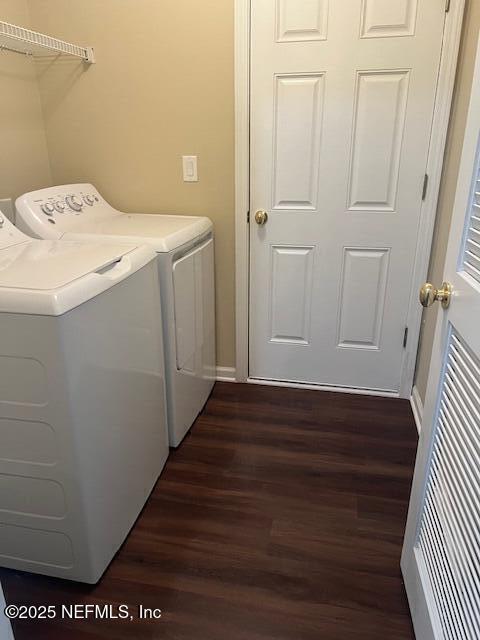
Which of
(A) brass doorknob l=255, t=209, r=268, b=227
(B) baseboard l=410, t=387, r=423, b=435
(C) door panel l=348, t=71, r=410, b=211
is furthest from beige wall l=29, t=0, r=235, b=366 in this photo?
(B) baseboard l=410, t=387, r=423, b=435

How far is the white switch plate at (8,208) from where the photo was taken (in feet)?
6.43

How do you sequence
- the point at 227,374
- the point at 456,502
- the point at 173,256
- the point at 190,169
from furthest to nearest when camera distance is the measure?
the point at 227,374, the point at 190,169, the point at 173,256, the point at 456,502

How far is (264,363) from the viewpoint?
2508mm

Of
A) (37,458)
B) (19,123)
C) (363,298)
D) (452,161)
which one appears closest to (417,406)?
(363,298)

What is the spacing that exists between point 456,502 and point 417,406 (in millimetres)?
1338

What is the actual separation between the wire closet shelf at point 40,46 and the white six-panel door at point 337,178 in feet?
2.69

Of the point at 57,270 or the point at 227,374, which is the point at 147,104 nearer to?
the point at 57,270

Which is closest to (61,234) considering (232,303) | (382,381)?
(232,303)

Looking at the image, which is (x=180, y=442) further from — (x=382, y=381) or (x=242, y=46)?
(x=242, y=46)

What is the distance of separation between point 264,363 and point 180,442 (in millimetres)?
710

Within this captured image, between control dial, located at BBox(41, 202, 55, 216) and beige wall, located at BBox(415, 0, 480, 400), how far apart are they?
5.45ft

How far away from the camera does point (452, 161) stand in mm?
1862

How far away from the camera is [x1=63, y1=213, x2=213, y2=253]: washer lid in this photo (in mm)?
1683

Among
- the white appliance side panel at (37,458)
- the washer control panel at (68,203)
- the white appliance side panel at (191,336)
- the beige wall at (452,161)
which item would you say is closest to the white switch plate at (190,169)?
the white appliance side panel at (191,336)
